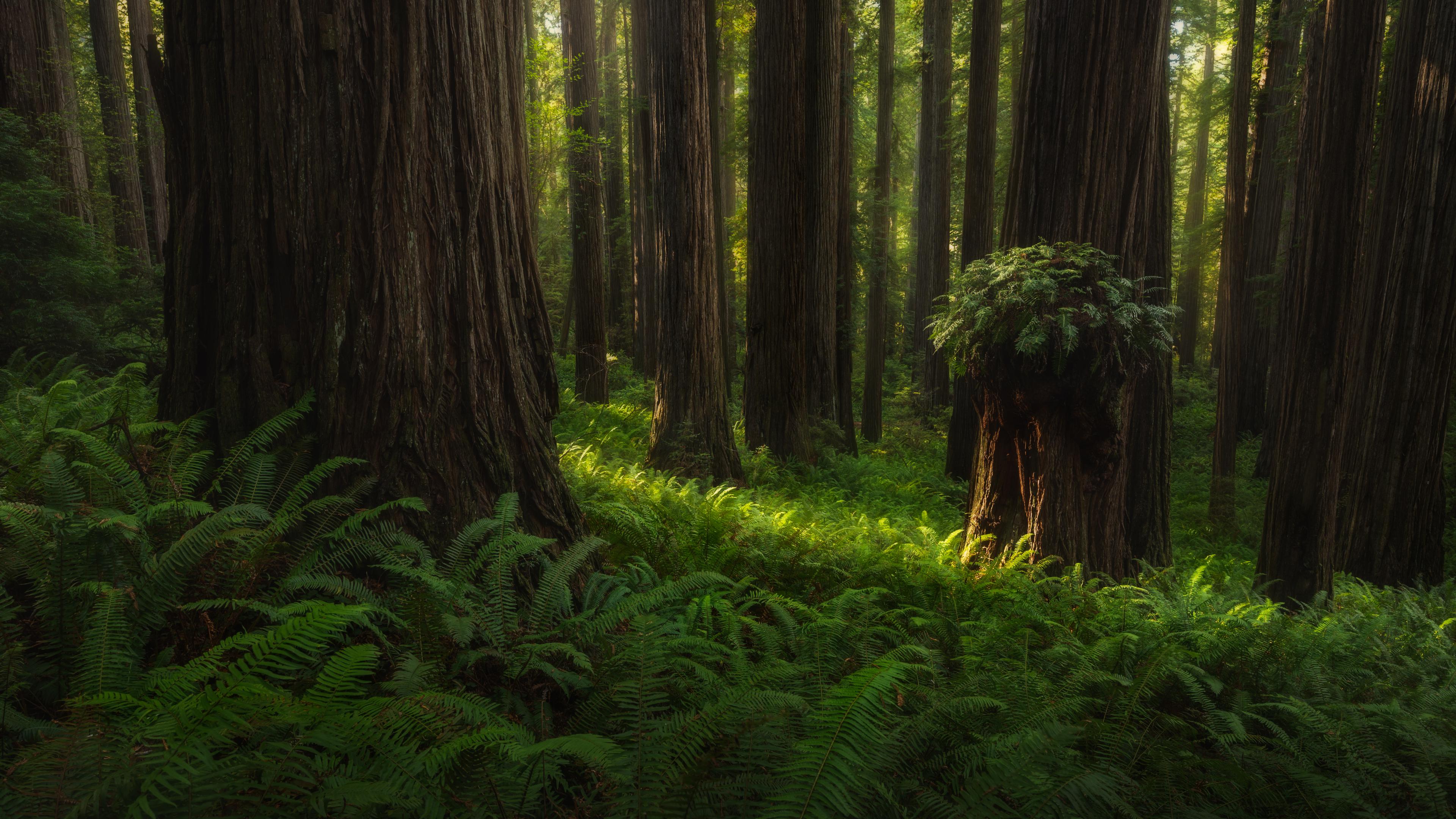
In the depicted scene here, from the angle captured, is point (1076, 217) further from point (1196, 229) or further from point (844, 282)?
point (1196, 229)

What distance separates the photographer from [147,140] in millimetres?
15336

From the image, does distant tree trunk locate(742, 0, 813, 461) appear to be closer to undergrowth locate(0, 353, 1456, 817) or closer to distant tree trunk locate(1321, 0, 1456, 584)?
undergrowth locate(0, 353, 1456, 817)

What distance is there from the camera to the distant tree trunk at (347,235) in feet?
8.98

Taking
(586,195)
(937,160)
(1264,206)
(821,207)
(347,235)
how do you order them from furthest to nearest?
(937,160) < (1264,206) < (586,195) < (821,207) < (347,235)

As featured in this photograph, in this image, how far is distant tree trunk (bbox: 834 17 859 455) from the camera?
11070 mm

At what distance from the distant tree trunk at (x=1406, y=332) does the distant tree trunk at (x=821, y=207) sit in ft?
18.0

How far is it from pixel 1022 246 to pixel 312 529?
4.33 metres

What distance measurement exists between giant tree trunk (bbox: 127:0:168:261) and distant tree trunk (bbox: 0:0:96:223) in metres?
5.20

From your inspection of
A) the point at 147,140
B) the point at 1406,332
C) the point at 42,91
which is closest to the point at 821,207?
the point at 1406,332

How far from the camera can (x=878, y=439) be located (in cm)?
1446

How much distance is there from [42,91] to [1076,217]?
1236 centimetres

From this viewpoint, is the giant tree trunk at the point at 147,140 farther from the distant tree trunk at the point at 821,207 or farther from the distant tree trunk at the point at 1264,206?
the distant tree trunk at the point at 1264,206

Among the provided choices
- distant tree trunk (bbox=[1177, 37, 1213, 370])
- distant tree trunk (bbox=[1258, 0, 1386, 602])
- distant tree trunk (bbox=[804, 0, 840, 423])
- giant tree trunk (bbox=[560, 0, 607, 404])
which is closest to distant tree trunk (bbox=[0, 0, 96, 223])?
giant tree trunk (bbox=[560, 0, 607, 404])

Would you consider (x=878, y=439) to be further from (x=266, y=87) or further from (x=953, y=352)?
(x=266, y=87)
